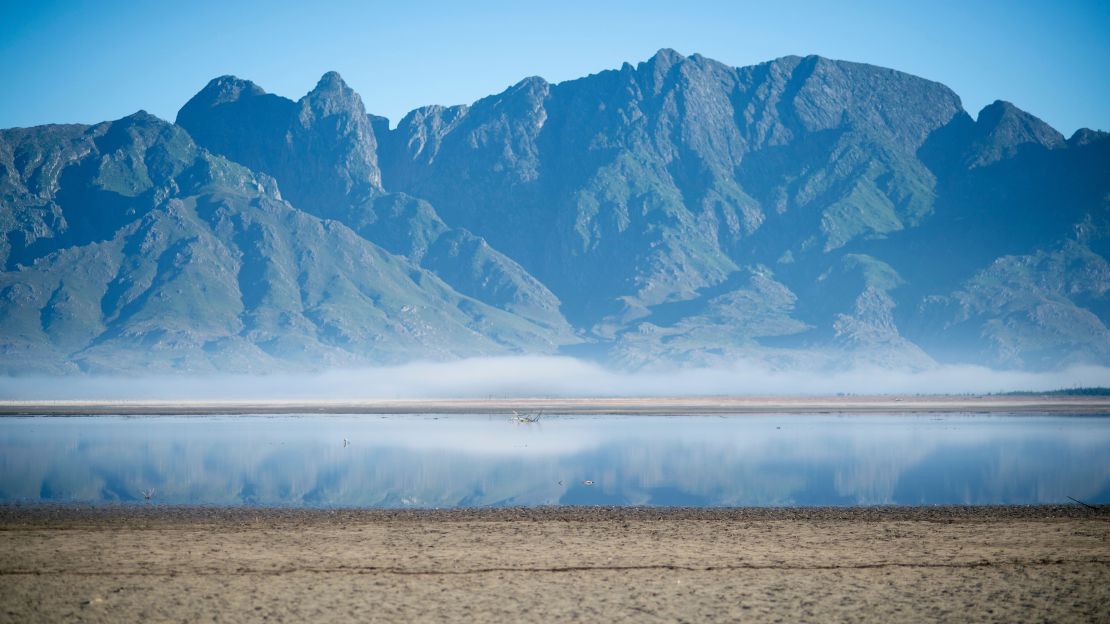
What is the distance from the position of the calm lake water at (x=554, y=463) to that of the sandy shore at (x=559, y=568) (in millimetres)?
7888

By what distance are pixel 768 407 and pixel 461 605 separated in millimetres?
122958

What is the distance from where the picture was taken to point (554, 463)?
59906 mm

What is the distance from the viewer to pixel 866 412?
131250 millimetres

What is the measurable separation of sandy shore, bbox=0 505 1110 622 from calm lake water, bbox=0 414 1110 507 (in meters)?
7.89

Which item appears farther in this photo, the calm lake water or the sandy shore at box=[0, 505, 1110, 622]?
the calm lake water

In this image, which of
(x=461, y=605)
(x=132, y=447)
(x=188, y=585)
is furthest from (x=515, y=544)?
(x=132, y=447)

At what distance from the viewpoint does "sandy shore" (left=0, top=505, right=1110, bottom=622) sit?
79.2 ft

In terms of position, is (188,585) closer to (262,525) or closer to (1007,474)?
(262,525)

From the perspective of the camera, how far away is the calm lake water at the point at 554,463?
45812 millimetres

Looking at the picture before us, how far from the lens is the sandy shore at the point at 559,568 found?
2412 centimetres

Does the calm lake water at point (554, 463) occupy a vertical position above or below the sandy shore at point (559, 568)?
above

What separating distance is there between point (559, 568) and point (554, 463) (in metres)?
31.8

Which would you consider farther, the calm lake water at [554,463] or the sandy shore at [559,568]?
the calm lake water at [554,463]

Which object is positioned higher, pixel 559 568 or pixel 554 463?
pixel 554 463
